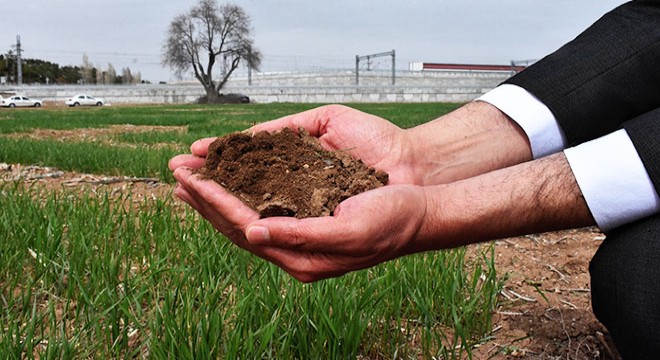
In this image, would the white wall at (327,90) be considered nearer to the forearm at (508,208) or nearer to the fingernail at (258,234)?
the forearm at (508,208)

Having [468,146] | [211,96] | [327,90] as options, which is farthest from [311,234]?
[211,96]

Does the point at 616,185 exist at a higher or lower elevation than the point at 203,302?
higher

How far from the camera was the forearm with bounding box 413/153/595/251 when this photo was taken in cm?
130

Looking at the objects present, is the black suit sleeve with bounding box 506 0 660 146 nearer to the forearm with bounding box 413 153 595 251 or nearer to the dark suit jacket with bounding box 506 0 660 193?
the dark suit jacket with bounding box 506 0 660 193

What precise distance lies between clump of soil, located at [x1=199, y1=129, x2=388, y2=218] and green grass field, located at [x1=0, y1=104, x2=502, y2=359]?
0.92ft

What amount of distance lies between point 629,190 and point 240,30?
41.6 meters

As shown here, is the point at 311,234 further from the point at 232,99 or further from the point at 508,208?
the point at 232,99

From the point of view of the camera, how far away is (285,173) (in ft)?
5.29

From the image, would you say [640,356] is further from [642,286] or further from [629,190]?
[629,190]

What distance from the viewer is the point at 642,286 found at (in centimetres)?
120

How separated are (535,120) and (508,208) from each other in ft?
1.96

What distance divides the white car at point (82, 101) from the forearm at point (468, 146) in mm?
39106

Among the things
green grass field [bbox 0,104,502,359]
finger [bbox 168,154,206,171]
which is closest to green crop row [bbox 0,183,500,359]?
green grass field [bbox 0,104,502,359]

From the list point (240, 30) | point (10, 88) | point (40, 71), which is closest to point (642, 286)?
point (240, 30)
